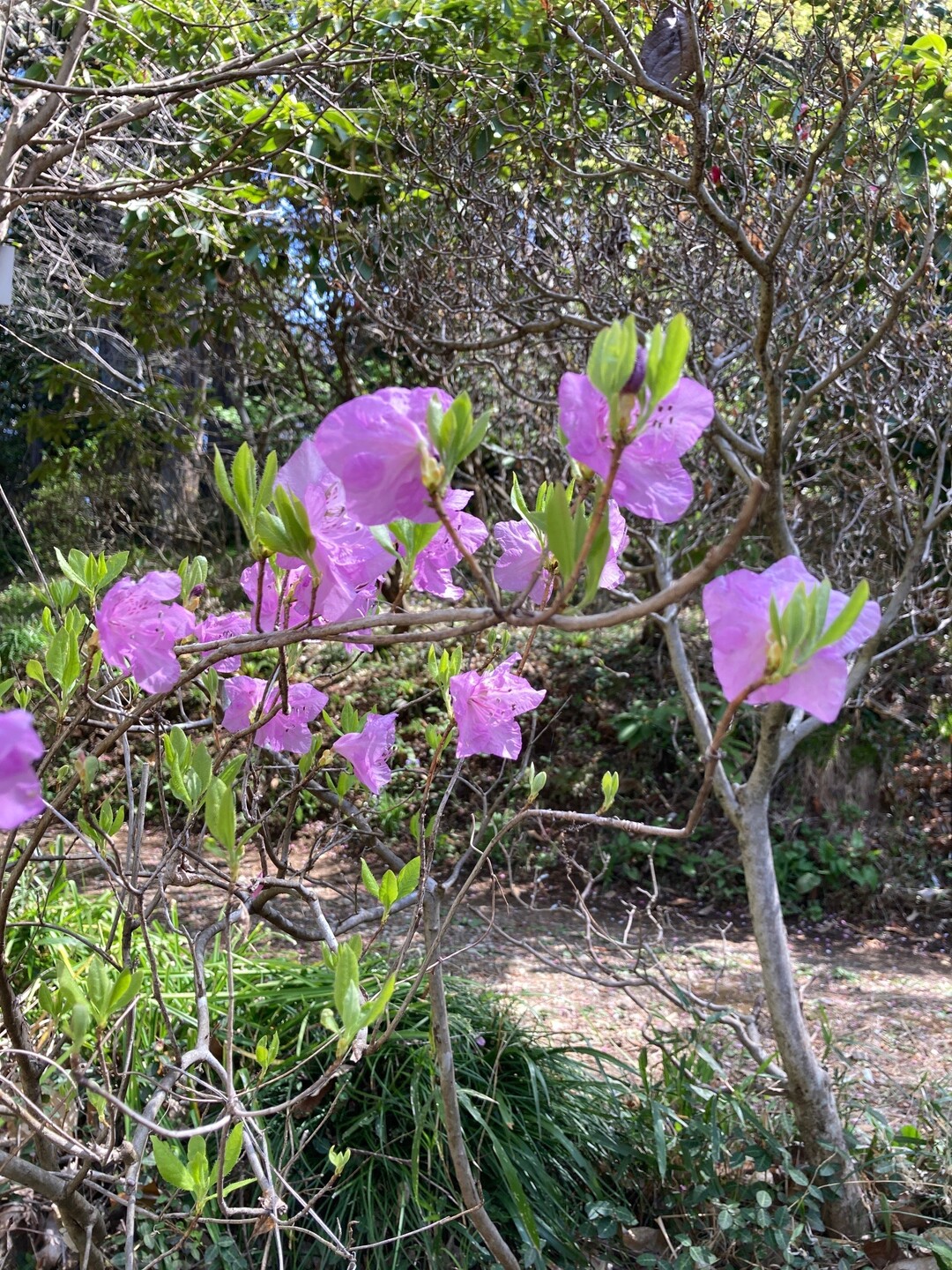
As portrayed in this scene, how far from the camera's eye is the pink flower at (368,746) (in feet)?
4.10

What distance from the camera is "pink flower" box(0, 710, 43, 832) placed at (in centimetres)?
53

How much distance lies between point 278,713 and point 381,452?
1.83 feet

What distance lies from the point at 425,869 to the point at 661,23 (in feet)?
4.64

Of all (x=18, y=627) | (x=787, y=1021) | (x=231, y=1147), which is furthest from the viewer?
(x=18, y=627)

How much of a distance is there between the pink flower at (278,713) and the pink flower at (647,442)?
0.54 m

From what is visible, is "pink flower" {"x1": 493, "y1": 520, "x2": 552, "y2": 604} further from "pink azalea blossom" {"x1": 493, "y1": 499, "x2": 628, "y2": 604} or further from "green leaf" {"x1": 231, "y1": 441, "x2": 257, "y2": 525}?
"green leaf" {"x1": 231, "y1": 441, "x2": 257, "y2": 525}

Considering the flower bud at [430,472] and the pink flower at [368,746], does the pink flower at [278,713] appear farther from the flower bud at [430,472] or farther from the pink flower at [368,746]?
the flower bud at [430,472]

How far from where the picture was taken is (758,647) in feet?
2.22

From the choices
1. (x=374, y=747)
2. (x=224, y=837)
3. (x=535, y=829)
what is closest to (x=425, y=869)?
(x=374, y=747)

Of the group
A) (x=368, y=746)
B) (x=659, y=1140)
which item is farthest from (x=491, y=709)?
(x=659, y=1140)

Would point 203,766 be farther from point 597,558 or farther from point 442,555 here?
point 597,558

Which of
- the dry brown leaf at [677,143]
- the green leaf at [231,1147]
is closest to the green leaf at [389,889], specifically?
the green leaf at [231,1147]

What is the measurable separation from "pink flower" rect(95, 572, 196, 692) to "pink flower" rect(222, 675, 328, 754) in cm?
21

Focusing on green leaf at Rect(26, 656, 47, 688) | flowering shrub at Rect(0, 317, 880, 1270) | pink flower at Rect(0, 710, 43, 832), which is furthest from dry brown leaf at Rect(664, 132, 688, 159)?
pink flower at Rect(0, 710, 43, 832)
